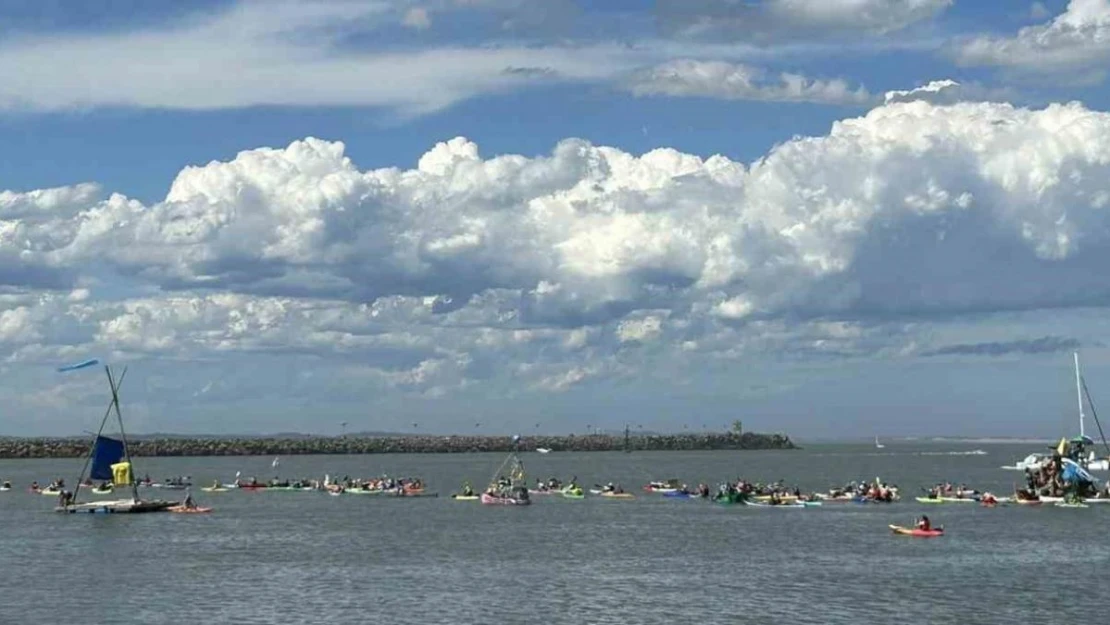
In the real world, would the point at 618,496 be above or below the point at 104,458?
below

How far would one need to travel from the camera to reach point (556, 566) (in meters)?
78.0

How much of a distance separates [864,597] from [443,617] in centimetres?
1871

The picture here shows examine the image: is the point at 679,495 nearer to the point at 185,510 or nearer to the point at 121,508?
the point at 185,510

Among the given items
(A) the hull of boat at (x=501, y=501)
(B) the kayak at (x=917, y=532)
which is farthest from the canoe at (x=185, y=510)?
(B) the kayak at (x=917, y=532)

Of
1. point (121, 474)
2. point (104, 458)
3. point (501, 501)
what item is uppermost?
point (104, 458)

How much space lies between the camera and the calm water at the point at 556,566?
62.2 m

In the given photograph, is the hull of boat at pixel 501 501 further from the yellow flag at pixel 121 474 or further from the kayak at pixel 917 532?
the kayak at pixel 917 532

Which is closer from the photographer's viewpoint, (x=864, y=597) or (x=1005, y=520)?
(x=864, y=597)

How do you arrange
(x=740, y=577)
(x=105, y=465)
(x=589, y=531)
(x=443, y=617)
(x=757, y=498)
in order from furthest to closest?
(x=757, y=498), (x=105, y=465), (x=589, y=531), (x=740, y=577), (x=443, y=617)

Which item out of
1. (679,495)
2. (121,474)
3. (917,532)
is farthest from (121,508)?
(917,532)

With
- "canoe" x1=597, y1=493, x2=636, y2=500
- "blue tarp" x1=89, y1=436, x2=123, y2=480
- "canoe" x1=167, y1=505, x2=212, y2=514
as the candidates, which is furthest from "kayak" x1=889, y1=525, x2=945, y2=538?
"blue tarp" x1=89, y1=436, x2=123, y2=480

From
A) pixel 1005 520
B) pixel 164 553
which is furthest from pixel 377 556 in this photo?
pixel 1005 520

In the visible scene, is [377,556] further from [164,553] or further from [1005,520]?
[1005,520]

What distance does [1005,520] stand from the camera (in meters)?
106
